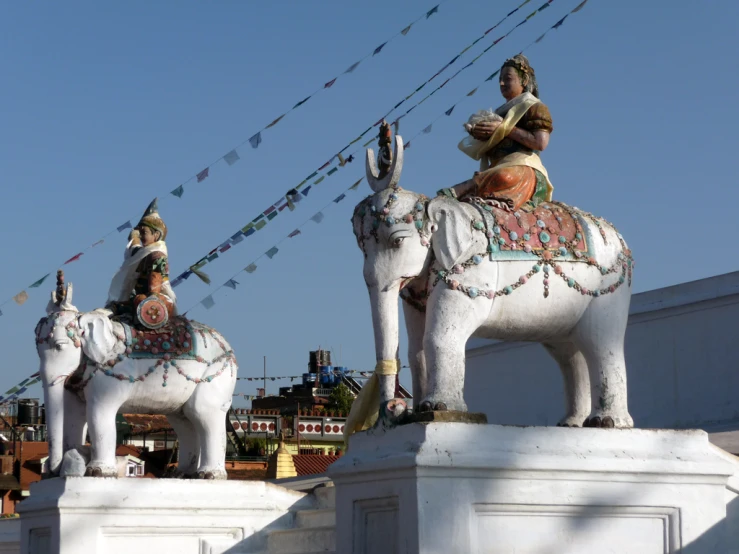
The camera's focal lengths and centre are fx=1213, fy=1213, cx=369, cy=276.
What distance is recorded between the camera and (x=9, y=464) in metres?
25.3

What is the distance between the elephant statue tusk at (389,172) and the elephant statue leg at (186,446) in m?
3.74

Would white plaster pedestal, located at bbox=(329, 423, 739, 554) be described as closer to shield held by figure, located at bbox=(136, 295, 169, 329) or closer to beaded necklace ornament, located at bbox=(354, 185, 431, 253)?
beaded necklace ornament, located at bbox=(354, 185, 431, 253)

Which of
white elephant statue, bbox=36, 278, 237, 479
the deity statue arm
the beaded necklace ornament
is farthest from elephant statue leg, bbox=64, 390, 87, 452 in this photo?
the deity statue arm

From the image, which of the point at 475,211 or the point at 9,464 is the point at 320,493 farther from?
the point at 9,464

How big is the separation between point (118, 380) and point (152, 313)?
63 cm

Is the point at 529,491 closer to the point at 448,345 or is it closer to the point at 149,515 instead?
the point at 448,345

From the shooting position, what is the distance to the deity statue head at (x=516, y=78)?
787 centimetres

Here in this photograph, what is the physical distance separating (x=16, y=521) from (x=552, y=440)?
6.19 meters

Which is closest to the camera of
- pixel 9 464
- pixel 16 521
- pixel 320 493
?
pixel 320 493

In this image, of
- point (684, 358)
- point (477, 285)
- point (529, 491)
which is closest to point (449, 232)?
point (477, 285)

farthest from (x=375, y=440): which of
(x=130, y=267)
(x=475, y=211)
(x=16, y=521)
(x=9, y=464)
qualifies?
(x=9, y=464)

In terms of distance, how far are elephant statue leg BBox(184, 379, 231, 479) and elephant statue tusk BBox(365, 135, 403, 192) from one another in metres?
3.31

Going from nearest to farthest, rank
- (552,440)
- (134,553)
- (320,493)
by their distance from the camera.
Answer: (552,440) < (134,553) < (320,493)

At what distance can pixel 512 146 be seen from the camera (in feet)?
25.3
